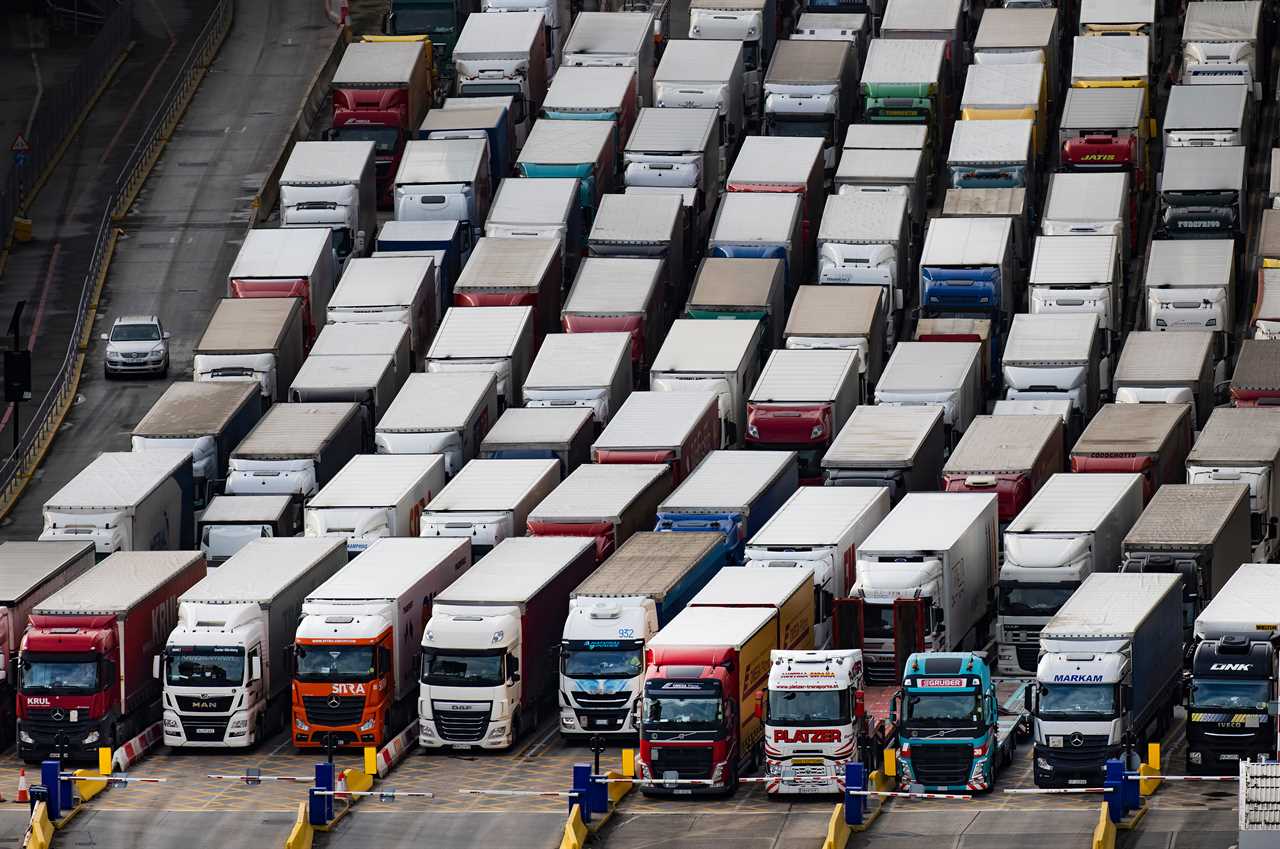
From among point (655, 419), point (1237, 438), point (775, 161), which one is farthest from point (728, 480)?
point (775, 161)

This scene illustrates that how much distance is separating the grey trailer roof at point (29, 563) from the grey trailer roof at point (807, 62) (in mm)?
38873

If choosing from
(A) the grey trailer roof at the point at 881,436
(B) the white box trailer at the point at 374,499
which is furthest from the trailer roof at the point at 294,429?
(A) the grey trailer roof at the point at 881,436

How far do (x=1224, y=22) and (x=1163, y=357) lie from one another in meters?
27.6

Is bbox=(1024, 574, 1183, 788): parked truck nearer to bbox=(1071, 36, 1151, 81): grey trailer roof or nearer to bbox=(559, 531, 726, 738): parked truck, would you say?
bbox=(559, 531, 726, 738): parked truck

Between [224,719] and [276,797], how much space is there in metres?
4.09

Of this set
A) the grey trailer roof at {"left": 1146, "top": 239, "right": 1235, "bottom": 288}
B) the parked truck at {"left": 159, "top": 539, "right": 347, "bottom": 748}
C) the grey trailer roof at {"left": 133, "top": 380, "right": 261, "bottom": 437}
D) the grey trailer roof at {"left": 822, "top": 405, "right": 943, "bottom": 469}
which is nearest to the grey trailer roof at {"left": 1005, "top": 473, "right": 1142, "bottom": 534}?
the grey trailer roof at {"left": 822, "top": 405, "right": 943, "bottom": 469}

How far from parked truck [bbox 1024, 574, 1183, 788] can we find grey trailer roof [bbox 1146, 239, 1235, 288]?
25.3 m

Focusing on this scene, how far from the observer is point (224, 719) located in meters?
68.8

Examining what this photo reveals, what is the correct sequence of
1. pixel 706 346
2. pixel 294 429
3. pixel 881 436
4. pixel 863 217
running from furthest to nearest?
pixel 863 217 → pixel 706 346 → pixel 294 429 → pixel 881 436

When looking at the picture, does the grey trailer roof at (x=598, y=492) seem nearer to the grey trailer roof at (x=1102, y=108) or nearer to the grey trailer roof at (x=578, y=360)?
the grey trailer roof at (x=578, y=360)

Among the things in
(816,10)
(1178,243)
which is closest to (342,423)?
(1178,243)

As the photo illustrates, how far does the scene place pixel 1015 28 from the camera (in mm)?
109625

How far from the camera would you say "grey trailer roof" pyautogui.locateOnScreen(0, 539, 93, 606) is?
71.5 meters

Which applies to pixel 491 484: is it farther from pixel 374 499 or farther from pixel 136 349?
pixel 136 349
